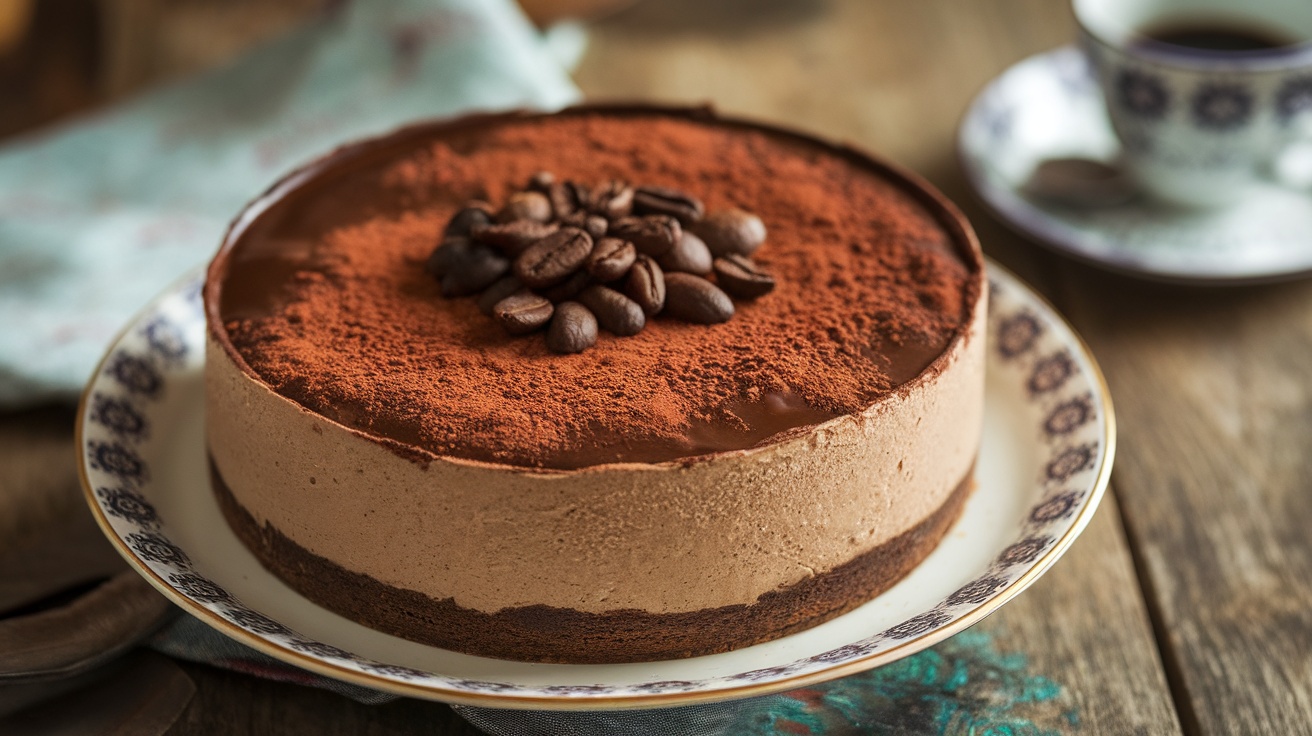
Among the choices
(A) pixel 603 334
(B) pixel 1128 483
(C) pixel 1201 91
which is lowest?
(B) pixel 1128 483

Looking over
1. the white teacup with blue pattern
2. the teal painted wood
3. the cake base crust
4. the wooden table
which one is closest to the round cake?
the cake base crust

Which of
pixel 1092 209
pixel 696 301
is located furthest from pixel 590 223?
pixel 1092 209

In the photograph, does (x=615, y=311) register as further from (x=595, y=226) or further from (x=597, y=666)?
(x=597, y=666)

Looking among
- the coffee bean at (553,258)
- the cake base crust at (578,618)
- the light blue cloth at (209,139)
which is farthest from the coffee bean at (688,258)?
the light blue cloth at (209,139)

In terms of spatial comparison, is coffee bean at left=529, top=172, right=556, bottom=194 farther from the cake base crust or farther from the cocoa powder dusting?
the cake base crust

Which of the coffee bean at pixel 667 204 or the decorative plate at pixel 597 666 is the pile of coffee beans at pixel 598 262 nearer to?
the coffee bean at pixel 667 204

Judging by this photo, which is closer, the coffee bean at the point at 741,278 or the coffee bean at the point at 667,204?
the coffee bean at the point at 741,278
